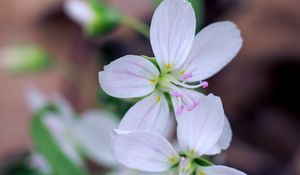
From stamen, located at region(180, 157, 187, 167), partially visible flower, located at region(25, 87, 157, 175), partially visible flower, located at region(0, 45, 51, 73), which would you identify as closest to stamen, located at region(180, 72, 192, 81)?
stamen, located at region(180, 157, 187, 167)

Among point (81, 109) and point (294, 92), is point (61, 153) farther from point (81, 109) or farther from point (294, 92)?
point (294, 92)

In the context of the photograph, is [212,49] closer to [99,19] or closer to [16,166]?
[99,19]

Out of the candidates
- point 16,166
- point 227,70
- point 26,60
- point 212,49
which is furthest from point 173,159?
point 227,70

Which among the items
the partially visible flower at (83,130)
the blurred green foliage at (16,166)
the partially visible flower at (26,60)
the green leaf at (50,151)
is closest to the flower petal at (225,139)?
the green leaf at (50,151)

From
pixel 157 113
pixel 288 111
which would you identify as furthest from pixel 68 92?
pixel 157 113

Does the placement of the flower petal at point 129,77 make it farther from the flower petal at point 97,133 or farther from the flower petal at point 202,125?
the flower petal at point 97,133

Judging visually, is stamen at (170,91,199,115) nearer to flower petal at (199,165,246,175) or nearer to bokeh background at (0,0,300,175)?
flower petal at (199,165,246,175)
